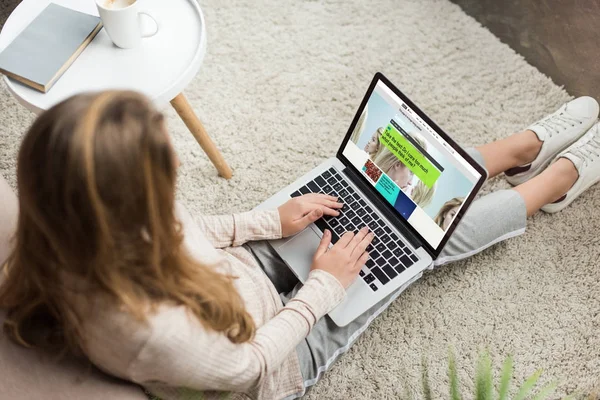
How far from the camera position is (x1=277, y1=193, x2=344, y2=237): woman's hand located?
1176mm

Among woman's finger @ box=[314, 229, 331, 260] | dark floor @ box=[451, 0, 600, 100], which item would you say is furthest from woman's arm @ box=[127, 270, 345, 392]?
dark floor @ box=[451, 0, 600, 100]

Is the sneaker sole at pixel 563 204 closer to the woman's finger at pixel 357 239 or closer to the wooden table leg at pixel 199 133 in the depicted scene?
the woman's finger at pixel 357 239

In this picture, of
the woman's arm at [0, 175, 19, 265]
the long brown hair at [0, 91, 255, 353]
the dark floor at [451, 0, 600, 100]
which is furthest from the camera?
the dark floor at [451, 0, 600, 100]

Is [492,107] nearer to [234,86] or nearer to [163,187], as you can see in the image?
[234,86]

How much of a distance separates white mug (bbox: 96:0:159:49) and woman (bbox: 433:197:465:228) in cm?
75

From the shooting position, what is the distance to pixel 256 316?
1.04 metres

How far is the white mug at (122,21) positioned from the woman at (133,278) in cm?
51

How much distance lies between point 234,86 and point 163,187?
116cm

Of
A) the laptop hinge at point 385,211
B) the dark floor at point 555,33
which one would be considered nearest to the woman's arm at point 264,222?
the laptop hinge at point 385,211

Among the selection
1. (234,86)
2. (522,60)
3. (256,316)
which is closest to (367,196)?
(256,316)

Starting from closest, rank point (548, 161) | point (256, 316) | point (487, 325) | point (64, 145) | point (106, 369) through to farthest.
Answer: point (64, 145)
point (106, 369)
point (256, 316)
point (487, 325)
point (548, 161)

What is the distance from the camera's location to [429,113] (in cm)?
173

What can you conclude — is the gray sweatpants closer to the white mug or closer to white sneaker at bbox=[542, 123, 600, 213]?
white sneaker at bbox=[542, 123, 600, 213]

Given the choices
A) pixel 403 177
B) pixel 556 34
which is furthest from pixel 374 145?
pixel 556 34
